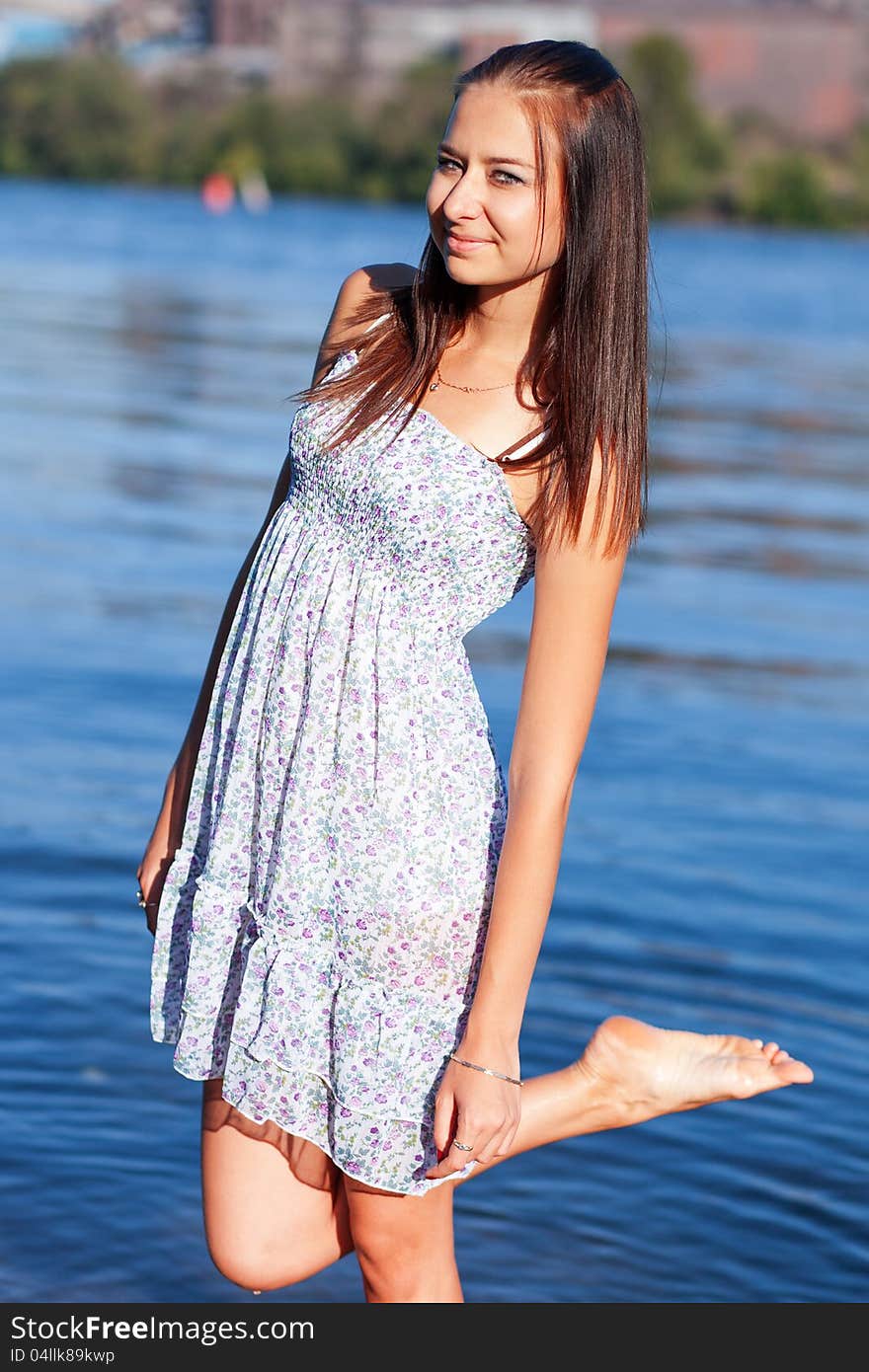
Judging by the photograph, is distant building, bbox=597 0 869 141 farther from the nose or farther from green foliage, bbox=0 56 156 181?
the nose

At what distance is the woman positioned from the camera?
269 centimetres

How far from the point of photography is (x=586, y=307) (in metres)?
2.75

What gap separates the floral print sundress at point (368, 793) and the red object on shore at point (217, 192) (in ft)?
194

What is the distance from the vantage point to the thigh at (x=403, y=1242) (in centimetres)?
284

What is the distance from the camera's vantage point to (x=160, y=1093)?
15.1 feet

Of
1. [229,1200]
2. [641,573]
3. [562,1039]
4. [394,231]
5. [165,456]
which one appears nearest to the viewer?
[229,1200]

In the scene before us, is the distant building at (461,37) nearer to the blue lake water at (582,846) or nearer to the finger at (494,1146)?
the blue lake water at (582,846)

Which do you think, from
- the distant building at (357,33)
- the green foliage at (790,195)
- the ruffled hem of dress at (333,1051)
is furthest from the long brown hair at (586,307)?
the distant building at (357,33)

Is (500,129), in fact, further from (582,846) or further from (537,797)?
(582,846)

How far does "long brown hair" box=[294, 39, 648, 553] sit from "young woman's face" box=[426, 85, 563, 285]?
16mm
